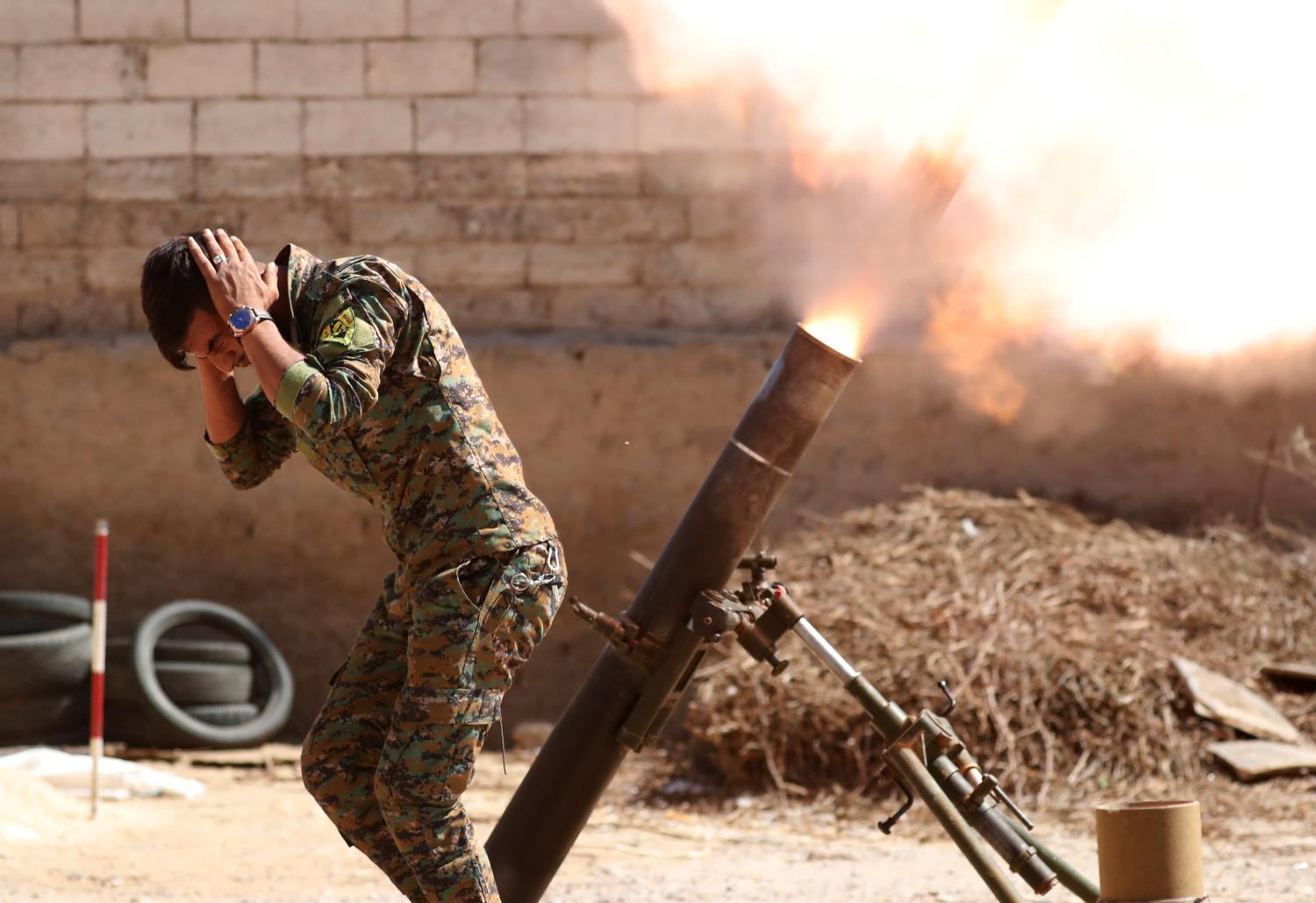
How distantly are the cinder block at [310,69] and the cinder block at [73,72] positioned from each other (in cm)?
76

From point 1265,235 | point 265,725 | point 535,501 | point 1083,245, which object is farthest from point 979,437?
point 535,501

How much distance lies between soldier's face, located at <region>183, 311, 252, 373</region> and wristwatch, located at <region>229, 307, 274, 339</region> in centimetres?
13

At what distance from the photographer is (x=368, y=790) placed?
328cm

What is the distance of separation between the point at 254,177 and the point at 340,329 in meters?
5.77

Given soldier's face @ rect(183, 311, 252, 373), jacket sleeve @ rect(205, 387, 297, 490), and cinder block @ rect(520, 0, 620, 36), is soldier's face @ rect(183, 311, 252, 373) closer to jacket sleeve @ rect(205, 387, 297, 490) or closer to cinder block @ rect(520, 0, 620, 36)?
jacket sleeve @ rect(205, 387, 297, 490)

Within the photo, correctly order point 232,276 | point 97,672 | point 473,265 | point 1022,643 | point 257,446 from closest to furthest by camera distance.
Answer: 1. point 232,276
2. point 257,446
3. point 97,672
4. point 1022,643
5. point 473,265

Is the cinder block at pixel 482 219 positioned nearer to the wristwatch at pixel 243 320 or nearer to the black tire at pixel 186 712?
the black tire at pixel 186 712

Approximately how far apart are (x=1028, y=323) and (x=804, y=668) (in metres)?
2.37

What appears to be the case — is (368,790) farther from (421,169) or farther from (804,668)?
(421,169)

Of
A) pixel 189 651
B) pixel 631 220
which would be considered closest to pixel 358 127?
pixel 631 220

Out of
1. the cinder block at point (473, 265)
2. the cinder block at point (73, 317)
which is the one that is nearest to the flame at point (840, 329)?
the cinder block at point (473, 265)

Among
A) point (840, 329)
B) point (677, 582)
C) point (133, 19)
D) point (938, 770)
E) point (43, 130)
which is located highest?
point (133, 19)

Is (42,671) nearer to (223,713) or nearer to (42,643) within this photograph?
(42,643)

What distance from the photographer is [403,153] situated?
8.38 metres
